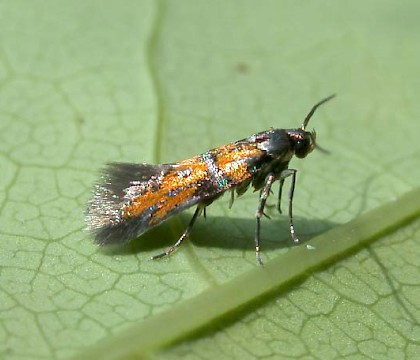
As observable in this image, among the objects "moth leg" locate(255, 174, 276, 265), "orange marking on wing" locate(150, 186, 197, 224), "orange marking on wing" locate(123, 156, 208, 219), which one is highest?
"orange marking on wing" locate(123, 156, 208, 219)

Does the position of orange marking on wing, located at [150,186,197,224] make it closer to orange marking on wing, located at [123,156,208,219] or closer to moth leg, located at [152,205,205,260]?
orange marking on wing, located at [123,156,208,219]

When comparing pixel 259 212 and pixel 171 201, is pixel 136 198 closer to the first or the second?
pixel 171 201

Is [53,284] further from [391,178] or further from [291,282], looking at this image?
[391,178]

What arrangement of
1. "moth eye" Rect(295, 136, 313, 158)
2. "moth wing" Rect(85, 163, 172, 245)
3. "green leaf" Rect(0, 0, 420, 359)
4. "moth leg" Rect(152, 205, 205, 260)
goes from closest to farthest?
1. "green leaf" Rect(0, 0, 420, 359)
2. "moth wing" Rect(85, 163, 172, 245)
3. "moth leg" Rect(152, 205, 205, 260)
4. "moth eye" Rect(295, 136, 313, 158)

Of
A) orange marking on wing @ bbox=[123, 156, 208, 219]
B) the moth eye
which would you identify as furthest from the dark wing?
the moth eye

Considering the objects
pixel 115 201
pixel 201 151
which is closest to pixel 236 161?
pixel 115 201

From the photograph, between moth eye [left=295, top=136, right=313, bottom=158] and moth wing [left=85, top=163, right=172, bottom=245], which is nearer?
moth wing [left=85, top=163, right=172, bottom=245]

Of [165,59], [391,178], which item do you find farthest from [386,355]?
[165,59]
